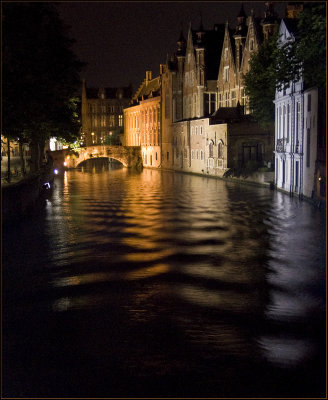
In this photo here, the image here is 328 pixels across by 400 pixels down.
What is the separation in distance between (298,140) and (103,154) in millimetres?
61916

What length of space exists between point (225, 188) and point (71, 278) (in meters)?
38.4

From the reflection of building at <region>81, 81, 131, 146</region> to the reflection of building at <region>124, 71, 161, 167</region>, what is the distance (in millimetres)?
30922

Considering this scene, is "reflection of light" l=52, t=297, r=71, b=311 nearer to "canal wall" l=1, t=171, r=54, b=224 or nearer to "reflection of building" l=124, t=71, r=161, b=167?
"canal wall" l=1, t=171, r=54, b=224

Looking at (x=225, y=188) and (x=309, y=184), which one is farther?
(x=225, y=188)

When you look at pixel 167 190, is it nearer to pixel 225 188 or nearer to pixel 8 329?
pixel 225 188

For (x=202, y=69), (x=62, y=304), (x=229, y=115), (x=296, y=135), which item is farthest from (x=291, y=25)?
(x=202, y=69)

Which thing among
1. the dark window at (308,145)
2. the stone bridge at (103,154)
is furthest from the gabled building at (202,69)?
the dark window at (308,145)

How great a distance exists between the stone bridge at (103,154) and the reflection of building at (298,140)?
54508 millimetres

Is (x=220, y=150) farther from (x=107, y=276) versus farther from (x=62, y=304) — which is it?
(x=62, y=304)

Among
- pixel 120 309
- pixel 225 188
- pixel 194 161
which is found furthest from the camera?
pixel 194 161

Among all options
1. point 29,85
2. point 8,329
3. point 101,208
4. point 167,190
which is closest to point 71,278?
point 8,329

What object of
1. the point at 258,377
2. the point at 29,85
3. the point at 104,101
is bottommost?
the point at 258,377

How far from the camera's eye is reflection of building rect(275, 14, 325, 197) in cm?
3944

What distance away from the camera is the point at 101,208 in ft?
138
